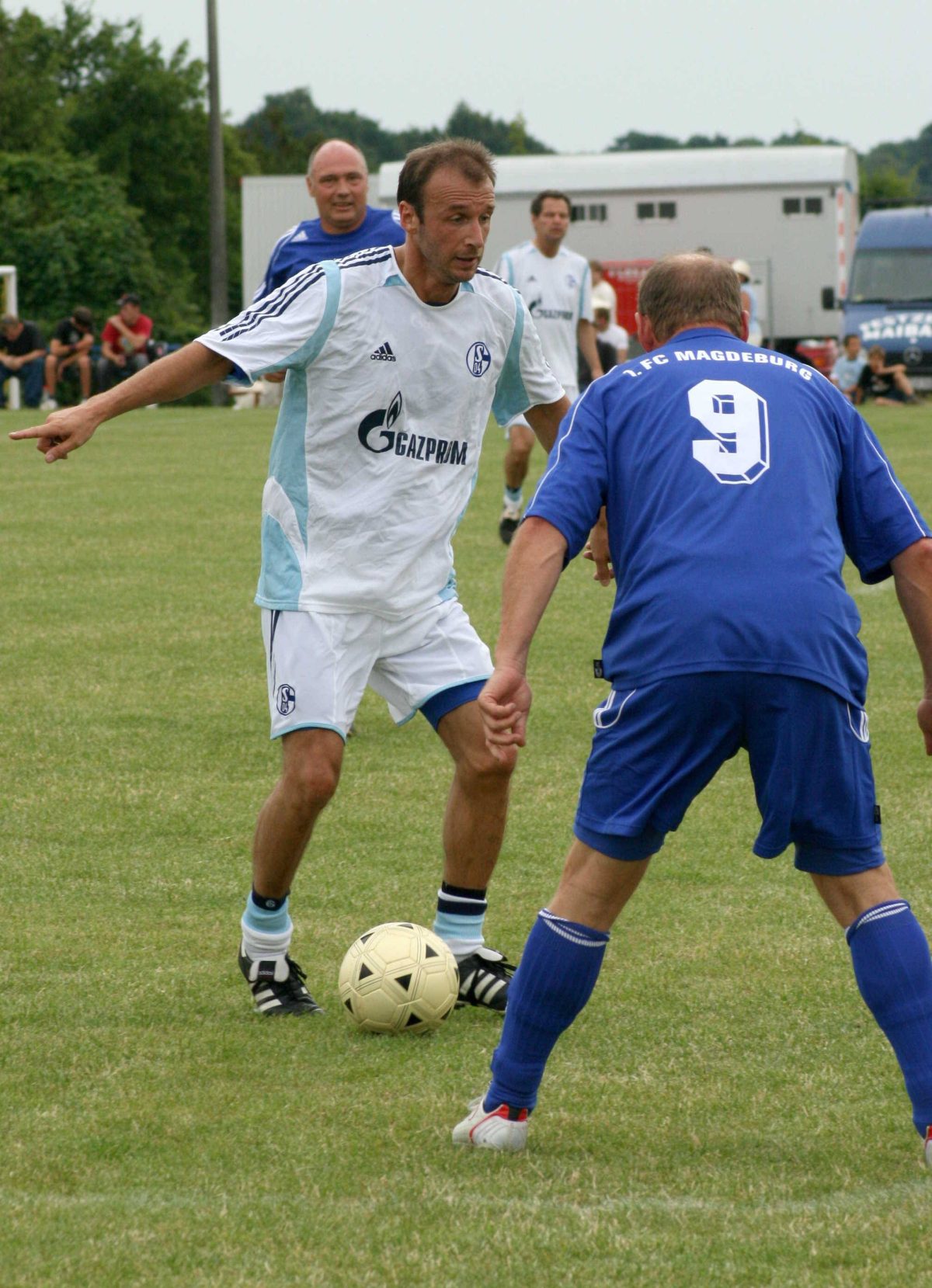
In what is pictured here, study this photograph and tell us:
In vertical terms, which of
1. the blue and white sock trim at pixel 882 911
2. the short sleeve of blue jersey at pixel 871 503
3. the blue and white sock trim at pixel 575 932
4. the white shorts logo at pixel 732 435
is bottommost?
the blue and white sock trim at pixel 575 932

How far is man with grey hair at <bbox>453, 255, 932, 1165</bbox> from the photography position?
3664 mm

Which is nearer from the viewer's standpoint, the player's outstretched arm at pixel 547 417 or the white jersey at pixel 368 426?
the white jersey at pixel 368 426

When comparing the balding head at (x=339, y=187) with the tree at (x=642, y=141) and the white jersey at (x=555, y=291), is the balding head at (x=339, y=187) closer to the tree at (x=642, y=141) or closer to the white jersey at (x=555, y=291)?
the white jersey at (x=555, y=291)

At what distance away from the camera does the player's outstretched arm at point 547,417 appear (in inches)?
209

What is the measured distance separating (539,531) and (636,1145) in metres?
1.33

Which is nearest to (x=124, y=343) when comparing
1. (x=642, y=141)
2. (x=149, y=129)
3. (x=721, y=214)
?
(x=721, y=214)

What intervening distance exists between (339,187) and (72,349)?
22635 mm

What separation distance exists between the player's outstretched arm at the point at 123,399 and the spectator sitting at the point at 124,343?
24408mm

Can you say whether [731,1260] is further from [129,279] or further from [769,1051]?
[129,279]

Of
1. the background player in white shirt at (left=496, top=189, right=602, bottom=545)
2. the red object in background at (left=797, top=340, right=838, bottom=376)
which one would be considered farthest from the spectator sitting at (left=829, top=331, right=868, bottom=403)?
the background player in white shirt at (left=496, top=189, right=602, bottom=545)

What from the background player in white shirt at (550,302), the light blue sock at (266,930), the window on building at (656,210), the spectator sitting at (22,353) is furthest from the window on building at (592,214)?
the light blue sock at (266,930)

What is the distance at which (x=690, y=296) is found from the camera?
3908 millimetres

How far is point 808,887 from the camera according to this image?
611 centimetres

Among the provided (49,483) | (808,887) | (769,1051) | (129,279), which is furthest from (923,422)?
(129,279)
